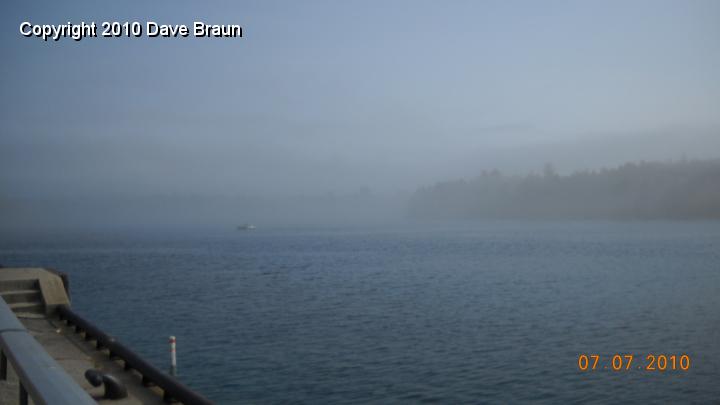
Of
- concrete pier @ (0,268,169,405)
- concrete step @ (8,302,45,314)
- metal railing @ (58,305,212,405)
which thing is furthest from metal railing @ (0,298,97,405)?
concrete step @ (8,302,45,314)

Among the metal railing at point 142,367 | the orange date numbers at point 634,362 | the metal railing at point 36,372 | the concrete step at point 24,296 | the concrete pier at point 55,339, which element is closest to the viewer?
the metal railing at point 36,372

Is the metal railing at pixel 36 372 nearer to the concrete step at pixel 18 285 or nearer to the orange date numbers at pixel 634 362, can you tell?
the concrete step at pixel 18 285

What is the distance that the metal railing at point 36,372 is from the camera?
11.1ft

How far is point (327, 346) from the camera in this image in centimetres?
2584

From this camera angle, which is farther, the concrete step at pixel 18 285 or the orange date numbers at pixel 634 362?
the orange date numbers at pixel 634 362

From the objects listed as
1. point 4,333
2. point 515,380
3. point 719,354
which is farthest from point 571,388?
point 4,333

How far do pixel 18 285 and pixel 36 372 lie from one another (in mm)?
16256

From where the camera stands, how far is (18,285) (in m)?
18.0

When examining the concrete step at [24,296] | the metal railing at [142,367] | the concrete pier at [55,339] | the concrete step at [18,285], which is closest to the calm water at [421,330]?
the metal railing at [142,367]

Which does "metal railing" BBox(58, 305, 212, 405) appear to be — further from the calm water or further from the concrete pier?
the calm water

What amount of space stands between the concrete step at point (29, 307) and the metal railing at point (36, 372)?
43.9ft

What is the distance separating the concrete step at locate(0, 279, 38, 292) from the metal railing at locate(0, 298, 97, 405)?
13.8 m

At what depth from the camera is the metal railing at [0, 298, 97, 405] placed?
3.40 metres

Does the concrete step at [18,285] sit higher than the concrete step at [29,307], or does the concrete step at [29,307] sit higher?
the concrete step at [18,285]
